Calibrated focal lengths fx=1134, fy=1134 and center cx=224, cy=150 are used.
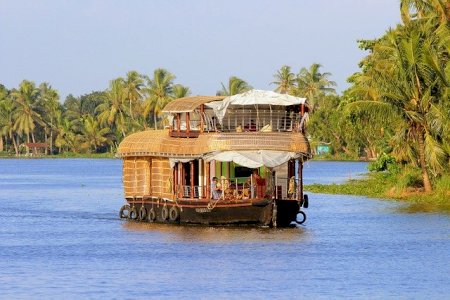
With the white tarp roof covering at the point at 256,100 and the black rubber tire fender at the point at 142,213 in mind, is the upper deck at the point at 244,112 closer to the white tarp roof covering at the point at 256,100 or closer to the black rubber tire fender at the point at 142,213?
the white tarp roof covering at the point at 256,100

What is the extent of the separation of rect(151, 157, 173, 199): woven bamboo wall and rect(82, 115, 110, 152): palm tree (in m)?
93.6

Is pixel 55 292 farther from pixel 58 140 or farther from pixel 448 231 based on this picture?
pixel 58 140

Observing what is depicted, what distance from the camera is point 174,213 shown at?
116 feet

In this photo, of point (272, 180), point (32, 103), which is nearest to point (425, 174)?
point (272, 180)

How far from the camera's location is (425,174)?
148 feet

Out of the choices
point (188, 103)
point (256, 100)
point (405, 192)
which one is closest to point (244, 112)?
point (256, 100)

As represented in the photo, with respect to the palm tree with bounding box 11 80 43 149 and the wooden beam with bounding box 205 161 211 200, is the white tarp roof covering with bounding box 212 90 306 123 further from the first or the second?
the palm tree with bounding box 11 80 43 149

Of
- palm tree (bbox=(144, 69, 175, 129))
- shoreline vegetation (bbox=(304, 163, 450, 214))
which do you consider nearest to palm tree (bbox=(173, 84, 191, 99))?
palm tree (bbox=(144, 69, 175, 129))

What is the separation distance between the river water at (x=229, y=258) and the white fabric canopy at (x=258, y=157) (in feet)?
6.83

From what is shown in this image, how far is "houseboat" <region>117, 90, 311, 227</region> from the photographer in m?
33.2

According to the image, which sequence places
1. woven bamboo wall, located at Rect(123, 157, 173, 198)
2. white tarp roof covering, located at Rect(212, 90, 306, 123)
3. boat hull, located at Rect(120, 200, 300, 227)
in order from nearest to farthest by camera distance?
1. boat hull, located at Rect(120, 200, 300, 227)
2. white tarp roof covering, located at Rect(212, 90, 306, 123)
3. woven bamboo wall, located at Rect(123, 157, 173, 198)

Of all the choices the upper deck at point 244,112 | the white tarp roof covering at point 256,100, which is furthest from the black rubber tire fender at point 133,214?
the white tarp roof covering at point 256,100

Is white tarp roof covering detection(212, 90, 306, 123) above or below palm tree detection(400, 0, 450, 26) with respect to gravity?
below

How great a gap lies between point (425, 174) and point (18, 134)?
100166 mm
